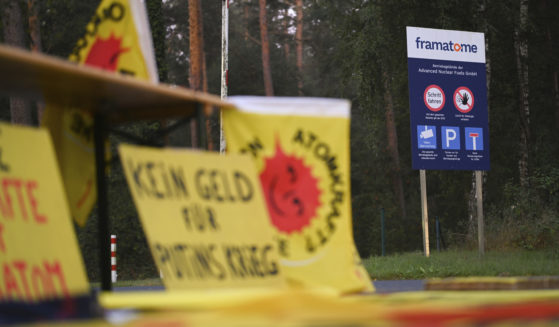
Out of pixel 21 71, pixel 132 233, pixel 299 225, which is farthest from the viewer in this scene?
pixel 132 233

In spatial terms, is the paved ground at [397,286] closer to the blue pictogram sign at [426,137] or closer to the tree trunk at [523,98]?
the blue pictogram sign at [426,137]

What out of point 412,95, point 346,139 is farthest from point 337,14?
point 346,139

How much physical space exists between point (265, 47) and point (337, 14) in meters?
9.98

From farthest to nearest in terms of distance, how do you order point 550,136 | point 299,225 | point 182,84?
point 182,84
point 550,136
point 299,225

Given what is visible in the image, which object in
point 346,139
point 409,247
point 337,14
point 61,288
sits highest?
point 337,14

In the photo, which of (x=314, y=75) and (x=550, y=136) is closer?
(x=550, y=136)

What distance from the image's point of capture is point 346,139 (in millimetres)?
6414

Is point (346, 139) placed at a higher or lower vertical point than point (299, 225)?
higher

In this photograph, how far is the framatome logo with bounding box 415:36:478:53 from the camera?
16547mm

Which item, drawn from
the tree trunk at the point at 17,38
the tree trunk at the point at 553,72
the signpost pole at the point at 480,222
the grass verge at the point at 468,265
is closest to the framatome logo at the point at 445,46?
the signpost pole at the point at 480,222

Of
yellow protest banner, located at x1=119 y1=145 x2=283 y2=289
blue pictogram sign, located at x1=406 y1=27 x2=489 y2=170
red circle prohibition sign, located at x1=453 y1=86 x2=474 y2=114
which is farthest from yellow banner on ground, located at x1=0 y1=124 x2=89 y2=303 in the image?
red circle prohibition sign, located at x1=453 y1=86 x2=474 y2=114

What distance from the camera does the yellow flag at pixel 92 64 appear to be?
6.21 metres

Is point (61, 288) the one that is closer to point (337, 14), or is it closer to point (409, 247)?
point (337, 14)

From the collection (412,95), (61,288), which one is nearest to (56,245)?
(61,288)
